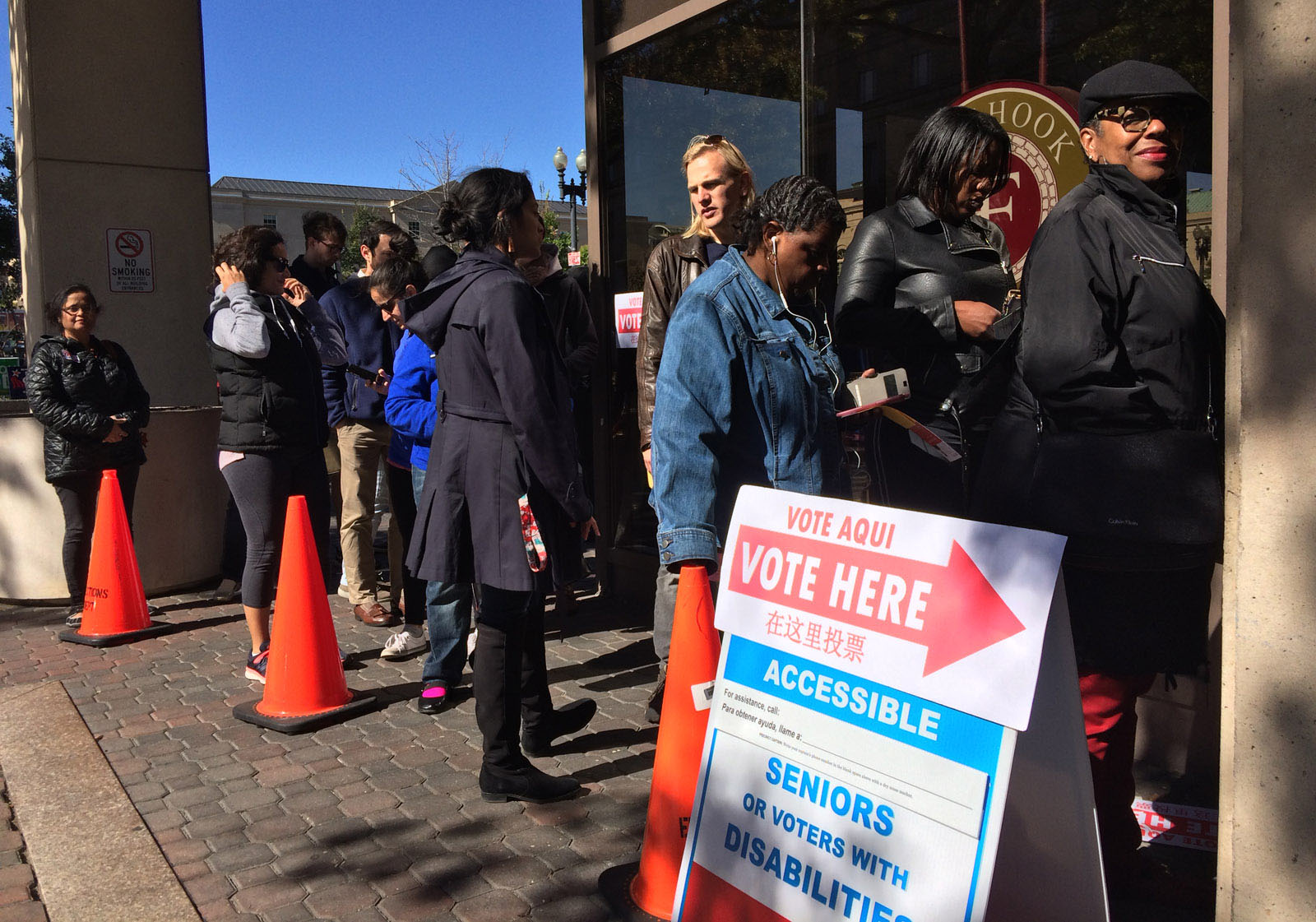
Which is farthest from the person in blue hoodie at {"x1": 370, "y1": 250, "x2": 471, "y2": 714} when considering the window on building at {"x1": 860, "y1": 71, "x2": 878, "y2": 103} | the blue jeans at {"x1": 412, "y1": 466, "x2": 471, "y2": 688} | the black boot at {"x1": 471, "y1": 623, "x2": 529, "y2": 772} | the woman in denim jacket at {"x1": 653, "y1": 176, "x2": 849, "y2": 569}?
the window on building at {"x1": 860, "y1": 71, "x2": 878, "y2": 103}

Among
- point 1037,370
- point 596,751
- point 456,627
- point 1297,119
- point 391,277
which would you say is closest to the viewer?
point 1297,119

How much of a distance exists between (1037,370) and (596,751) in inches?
92.8

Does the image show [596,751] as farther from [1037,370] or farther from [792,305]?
[1037,370]

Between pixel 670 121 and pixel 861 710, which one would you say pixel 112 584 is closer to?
pixel 670 121

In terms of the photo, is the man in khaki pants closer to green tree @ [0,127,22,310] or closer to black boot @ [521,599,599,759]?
black boot @ [521,599,599,759]

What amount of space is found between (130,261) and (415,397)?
3.71 metres

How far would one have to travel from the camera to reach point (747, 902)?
2.31 metres

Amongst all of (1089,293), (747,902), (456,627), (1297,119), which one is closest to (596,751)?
(456,627)

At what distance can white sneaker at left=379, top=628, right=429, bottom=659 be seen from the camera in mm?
5449

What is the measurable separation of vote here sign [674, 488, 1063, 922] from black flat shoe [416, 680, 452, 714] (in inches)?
93.1

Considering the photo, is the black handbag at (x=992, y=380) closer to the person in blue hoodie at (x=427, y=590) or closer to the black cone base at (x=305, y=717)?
the person in blue hoodie at (x=427, y=590)

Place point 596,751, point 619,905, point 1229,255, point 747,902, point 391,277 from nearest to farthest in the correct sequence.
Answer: point 1229,255
point 747,902
point 619,905
point 596,751
point 391,277

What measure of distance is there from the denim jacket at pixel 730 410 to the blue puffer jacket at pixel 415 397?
2229 millimetres

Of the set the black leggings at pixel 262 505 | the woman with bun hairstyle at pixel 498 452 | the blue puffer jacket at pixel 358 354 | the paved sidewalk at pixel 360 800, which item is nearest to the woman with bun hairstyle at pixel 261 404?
the black leggings at pixel 262 505
